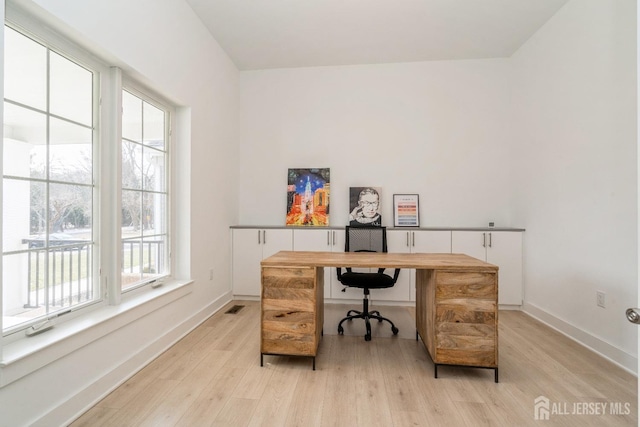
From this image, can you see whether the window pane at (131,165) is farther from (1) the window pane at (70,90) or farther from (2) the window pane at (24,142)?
(2) the window pane at (24,142)

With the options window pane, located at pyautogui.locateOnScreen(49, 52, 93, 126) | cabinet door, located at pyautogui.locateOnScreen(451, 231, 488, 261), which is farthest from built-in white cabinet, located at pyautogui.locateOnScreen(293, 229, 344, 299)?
window pane, located at pyautogui.locateOnScreen(49, 52, 93, 126)

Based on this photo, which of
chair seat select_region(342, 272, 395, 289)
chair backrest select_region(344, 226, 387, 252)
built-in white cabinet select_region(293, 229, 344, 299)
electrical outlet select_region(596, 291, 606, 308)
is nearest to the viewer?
electrical outlet select_region(596, 291, 606, 308)

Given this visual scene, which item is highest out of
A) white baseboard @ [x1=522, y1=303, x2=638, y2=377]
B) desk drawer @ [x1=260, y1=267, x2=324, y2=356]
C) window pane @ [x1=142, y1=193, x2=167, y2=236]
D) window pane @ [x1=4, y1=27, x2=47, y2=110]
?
window pane @ [x1=4, y1=27, x2=47, y2=110]

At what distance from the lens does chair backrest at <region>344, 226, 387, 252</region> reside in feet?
9.80

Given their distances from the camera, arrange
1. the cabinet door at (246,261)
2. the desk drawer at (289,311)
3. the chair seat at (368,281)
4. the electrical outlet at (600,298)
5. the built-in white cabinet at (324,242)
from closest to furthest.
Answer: the desk drawer at (289,311), the electrical outlet at (600,298), the chair seat at (368,281), the built-in white cabinet at (324,242), the cabinet door at (246,261)

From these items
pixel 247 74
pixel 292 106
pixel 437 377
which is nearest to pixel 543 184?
pixel 437 377

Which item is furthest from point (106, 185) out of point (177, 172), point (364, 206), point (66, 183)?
point (364, 206)

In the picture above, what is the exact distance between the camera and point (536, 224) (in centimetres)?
323

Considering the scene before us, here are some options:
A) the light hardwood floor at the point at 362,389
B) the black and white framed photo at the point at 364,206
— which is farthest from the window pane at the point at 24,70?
the black and white framed photo at the point at 364,206

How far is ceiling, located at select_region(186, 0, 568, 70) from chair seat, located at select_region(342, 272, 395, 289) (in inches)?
106

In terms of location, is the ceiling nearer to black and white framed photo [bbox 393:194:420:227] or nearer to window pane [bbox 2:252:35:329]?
black and white framed photo [bbox 393:194:420:227]

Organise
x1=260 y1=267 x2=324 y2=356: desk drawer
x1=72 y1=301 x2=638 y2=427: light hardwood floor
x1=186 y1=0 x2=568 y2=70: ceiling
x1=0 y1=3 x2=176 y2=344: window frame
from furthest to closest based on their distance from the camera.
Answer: x1=186 y1=0 x2=568 y2=70: ceiling
x1=260 y1=267 x2=324 y2=356: desk drawer
x1=0 y1=3 x2=176 y2=344: window frame
x1=72 y1=301 x2=638 y2=427: light hardwood floor

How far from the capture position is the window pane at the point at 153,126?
2.46m

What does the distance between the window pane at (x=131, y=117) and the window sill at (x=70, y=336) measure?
130cm
